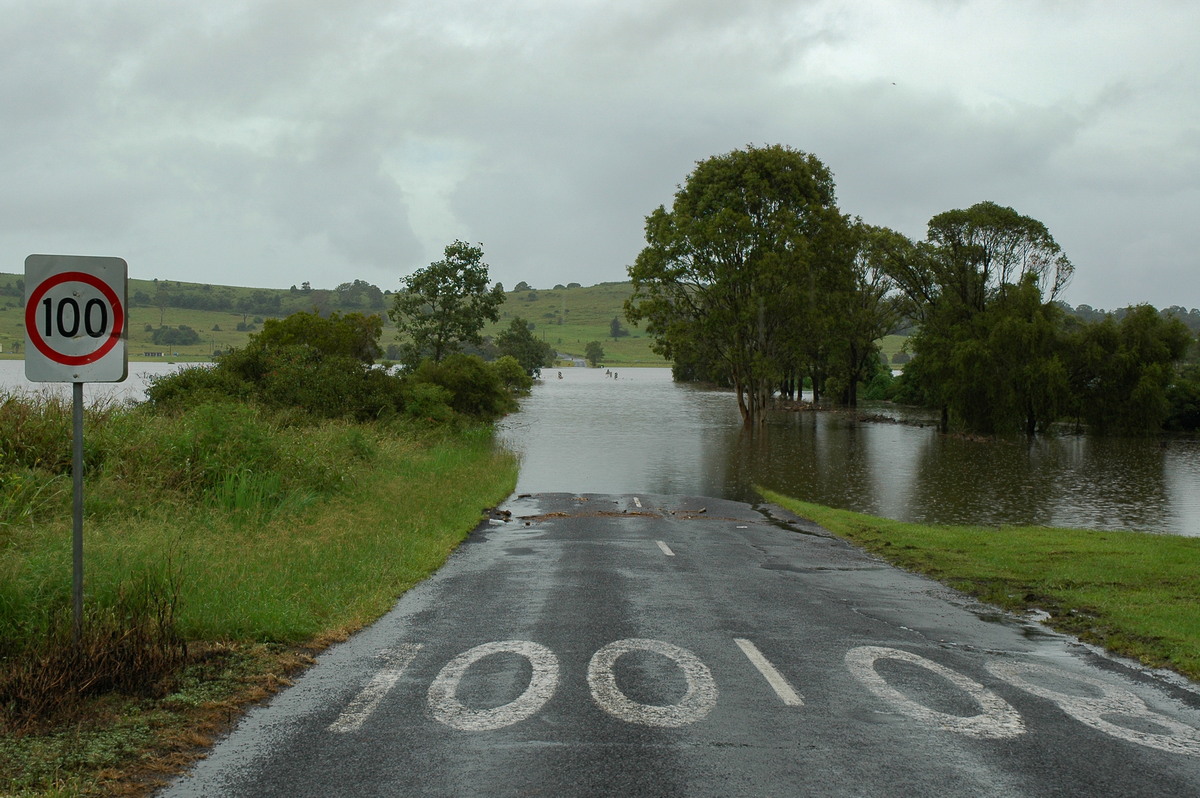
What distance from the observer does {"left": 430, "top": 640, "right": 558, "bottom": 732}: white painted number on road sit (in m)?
6.69

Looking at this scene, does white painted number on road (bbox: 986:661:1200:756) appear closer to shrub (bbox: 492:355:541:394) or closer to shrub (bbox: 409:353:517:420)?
shrub (bbox: 409:353:517:420)

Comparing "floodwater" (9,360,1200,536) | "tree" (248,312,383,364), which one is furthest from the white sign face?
"tree" (248,312,383,364)

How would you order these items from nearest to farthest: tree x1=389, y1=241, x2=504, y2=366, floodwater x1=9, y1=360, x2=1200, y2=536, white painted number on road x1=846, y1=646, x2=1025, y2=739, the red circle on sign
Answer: white painted number on road x1=846, y1=646, x2=1025, y2=739 < the red circle on sign < floodwater x1=9, y1=360, x2=1200, y2=536 < tree x1=389, y1=241, x2=504, y2=366

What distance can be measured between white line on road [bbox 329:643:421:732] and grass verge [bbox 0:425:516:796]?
762 mm

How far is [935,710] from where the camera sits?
7.12 meters

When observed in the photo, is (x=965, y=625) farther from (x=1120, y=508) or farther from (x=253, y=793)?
(x=1120, y=508)

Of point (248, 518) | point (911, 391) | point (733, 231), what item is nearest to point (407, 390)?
point (733, 231)

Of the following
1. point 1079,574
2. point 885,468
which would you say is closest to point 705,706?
point 1079,574

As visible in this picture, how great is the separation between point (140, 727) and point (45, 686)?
2.72 feet

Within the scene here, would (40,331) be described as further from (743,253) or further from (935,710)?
(743,253)

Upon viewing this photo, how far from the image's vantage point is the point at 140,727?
6445 mm

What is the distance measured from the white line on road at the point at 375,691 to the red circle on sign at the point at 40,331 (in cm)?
325

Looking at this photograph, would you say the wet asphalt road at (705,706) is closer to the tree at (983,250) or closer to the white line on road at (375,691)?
the white line on road at (375,691)

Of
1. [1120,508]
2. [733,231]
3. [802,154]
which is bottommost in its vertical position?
[1120,508]
